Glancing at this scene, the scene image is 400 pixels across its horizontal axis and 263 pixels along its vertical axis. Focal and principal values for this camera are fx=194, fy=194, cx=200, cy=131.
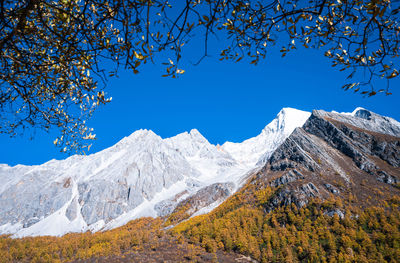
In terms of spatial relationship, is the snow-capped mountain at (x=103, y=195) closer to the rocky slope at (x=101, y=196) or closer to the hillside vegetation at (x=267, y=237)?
the rocky slope at (x=101, y=196)

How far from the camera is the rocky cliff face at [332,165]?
8631cm

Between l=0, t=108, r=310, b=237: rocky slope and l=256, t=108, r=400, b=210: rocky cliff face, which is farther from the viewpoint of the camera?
l=0, t=108, r=310, b=237: rocky slope

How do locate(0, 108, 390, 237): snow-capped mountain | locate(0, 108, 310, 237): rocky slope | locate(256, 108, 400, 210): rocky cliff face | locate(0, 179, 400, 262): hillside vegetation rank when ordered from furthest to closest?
locate(0, 108, 390, 237): snow-capped mountain < locate(0, 108, 310, 237): rocky slope < locate(256, 108, 400, 210): rocky cliff face < locate(0, 179, 400, 262): hillside vegetation

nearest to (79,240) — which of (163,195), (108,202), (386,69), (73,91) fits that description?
(108,202)

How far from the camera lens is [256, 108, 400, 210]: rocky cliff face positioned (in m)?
86.3

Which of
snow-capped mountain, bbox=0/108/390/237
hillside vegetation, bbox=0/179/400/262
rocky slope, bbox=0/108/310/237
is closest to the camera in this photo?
hillside vegetation, bbox=0/179/400/262

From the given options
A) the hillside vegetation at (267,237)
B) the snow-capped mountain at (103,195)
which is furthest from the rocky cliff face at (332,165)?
the snow-capped mountain at (103,195)

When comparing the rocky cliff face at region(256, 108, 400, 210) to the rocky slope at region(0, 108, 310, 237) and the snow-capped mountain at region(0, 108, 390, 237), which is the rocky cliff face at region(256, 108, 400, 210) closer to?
the snow-capped mountain at region(0, 108, 390, 237)

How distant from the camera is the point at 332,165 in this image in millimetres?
99938

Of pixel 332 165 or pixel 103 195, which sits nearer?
pixel 332 165

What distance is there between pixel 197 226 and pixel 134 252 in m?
→ 31.4

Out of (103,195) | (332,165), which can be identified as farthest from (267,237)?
(103,195)

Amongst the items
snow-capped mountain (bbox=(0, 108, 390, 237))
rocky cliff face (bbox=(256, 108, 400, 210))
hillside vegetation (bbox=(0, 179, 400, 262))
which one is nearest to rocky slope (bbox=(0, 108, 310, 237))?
snow-capped mountain (bbox=(0, 108, 390, 237))

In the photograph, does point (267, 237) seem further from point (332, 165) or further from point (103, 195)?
point (103, 195)
